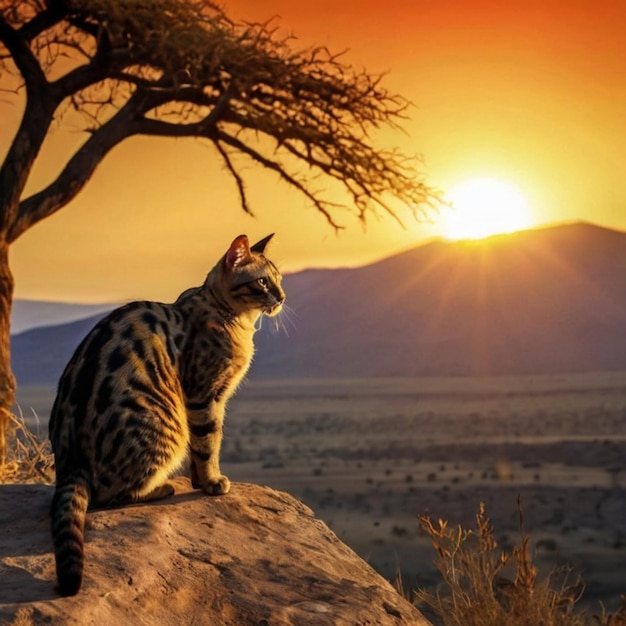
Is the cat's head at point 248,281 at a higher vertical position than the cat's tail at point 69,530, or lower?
higher

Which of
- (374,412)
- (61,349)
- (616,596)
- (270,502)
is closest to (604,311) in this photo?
(374,412)

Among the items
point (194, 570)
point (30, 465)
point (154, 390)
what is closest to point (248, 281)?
point (154, 390)

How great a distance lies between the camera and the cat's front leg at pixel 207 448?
668cm

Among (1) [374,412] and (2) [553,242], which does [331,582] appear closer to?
(1) [374,412]

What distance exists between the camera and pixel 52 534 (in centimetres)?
573

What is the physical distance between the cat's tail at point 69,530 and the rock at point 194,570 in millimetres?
78

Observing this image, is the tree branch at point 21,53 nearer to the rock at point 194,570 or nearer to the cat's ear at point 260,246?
the cat's ear at point 260,246

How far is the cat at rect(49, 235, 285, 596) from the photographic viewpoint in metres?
6.15

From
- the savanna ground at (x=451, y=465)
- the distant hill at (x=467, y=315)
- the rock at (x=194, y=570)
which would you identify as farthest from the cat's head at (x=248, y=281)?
the distant hill at (x=467, y=315)

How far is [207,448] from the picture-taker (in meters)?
6.76

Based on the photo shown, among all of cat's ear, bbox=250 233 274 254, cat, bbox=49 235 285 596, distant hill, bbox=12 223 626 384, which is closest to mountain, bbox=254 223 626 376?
distant hill, bbox=12 223 626 384

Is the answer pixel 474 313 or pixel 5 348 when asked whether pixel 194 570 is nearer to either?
pixel 5 348

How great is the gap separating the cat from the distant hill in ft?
358

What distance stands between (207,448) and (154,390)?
0.64 m
